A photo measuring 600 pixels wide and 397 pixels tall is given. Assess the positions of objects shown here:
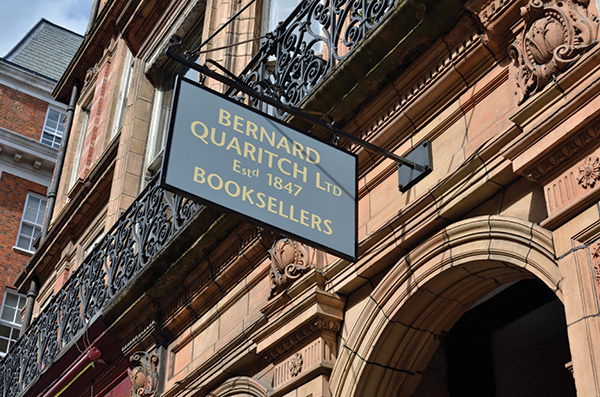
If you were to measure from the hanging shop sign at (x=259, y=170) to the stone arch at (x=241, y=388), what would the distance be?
1.95 meters

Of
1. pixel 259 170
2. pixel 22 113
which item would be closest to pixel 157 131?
pixel 259 170

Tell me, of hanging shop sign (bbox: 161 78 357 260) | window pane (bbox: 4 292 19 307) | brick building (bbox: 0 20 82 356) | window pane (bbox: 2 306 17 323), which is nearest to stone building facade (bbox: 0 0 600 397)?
hanging shop sign (bbox: 161 78 357 260)

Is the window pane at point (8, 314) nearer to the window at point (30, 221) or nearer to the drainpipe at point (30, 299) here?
the window at point (30, 221)

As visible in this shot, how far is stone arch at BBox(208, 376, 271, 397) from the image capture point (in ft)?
23.5

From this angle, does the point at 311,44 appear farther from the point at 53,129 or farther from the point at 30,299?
the point at 53,129

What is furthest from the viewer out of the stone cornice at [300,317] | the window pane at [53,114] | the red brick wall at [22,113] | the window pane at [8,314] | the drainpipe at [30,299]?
the window pane at [53,114]

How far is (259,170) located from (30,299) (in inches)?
507

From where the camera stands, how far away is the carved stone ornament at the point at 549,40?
492 centimetres

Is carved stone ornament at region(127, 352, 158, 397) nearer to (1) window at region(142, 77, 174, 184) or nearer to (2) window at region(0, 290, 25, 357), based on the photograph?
(1) window at region(142, 77, 174, 184)

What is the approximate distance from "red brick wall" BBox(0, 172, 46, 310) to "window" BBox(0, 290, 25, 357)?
303mm

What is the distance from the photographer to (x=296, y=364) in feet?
22.0

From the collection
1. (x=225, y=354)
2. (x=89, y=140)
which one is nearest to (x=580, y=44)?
(x=225, y=354)

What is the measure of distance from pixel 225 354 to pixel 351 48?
3033 mm

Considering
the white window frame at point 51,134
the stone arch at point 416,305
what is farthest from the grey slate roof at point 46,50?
the stone arch at point 416,305
